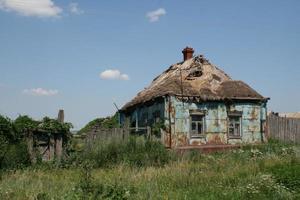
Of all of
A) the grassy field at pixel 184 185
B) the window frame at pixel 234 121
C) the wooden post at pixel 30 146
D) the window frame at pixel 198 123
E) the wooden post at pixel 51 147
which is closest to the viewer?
the grassy field at pixel 184 185

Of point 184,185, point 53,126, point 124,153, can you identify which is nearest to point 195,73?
point 124,153

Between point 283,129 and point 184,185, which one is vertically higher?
point 283,129

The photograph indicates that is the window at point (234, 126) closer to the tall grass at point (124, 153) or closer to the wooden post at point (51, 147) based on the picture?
the tall grass at point (124, 153)

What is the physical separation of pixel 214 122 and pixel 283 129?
530 cm

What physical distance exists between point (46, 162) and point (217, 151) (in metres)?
8.90

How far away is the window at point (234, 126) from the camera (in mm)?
23033

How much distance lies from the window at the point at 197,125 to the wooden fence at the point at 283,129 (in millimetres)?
4775

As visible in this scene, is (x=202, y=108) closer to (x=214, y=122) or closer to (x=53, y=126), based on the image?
(x=214, y=122)

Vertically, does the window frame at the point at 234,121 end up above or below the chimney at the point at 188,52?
below

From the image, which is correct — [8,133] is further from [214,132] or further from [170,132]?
[214,132]

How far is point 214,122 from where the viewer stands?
73.7 feet

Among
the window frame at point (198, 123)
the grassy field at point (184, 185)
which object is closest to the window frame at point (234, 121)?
the window frame at point (198, 123)

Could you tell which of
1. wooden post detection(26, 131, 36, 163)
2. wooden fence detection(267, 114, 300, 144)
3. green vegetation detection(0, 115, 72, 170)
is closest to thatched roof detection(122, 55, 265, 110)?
wooden fence detection(267, 114, 300, 144)

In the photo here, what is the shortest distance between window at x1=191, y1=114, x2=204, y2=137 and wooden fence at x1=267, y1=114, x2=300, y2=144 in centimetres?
478
